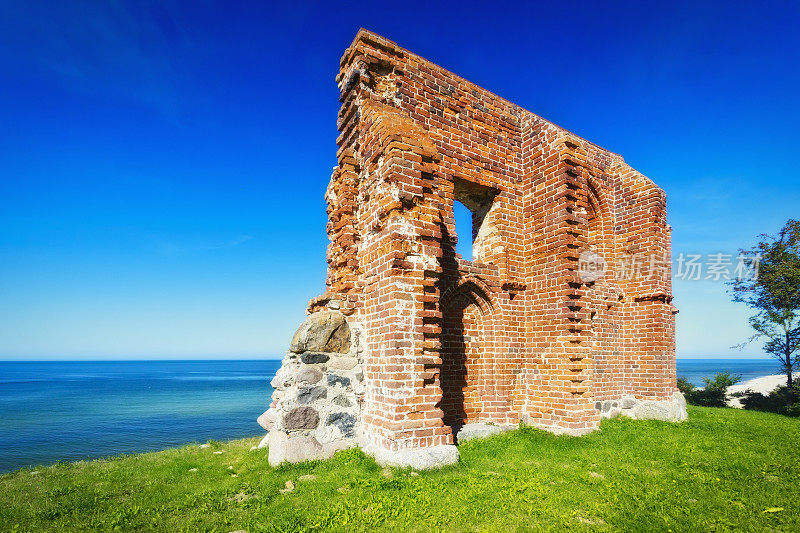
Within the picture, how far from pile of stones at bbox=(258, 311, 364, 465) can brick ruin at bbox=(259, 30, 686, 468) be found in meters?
0.02

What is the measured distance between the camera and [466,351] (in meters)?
7.69

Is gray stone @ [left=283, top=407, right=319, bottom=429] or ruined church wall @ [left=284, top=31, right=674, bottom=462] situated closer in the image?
ruined church wall @ [left=284, top=31, right=674, bottom=462]

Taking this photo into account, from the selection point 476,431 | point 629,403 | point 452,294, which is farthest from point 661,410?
point 452,294

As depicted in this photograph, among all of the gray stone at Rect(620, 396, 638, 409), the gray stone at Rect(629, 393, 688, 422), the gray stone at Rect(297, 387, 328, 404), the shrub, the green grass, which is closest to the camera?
the green grass

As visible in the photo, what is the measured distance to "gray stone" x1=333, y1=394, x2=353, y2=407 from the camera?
21.1 feet

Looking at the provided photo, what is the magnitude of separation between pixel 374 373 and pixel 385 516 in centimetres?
227

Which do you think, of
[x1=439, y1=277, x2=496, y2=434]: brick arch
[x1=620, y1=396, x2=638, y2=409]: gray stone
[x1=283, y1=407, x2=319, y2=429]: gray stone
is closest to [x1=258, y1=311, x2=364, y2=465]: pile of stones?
[x1=283, y1=407, x2=319, y2=429]: gray stone

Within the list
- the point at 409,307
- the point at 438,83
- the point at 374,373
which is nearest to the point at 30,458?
the point at 374,373

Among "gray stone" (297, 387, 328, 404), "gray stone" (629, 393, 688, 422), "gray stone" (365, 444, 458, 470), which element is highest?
"gray stone" (297, 387, 328, 404)

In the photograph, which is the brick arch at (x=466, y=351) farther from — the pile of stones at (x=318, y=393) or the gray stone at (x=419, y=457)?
the pile of stones at (x=318, y=393)

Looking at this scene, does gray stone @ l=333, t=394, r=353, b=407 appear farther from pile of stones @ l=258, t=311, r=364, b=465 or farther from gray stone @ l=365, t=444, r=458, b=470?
gray stone @ l=365, t=444, r=458, b=470

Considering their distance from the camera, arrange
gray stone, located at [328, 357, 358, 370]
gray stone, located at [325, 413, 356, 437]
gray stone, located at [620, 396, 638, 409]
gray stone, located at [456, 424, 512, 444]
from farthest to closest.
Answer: gray stone, located at [620, 396, 638, 409] < gray stone, located at [456, 424, 512, 444] < gray stone, located at [328, 357, 358, 370] < gray stone, located at [325, 413, 356, 437]

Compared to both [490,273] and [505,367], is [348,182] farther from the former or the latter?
[505,367]

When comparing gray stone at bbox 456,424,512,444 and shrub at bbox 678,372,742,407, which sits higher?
gray stone at bbox 456,424,512,444
